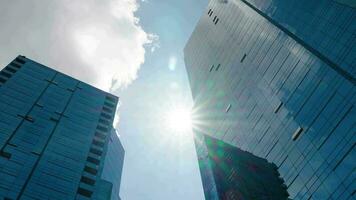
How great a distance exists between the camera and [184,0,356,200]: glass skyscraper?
4006 cm

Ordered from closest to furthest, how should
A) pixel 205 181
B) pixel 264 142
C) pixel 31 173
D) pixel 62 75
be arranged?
pixel 205 181 < pixel 264 142 < pixel 31 173 < pixel 62 75

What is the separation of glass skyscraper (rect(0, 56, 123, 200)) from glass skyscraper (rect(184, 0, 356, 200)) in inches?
1039

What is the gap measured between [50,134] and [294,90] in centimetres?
4819

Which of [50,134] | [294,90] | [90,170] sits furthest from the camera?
[50,134]

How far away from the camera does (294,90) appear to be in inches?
1954

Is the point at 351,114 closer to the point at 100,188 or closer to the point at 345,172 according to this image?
the point at 345,172

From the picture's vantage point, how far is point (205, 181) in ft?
168

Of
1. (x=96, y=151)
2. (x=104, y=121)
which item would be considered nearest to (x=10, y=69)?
(x=104, y=121)

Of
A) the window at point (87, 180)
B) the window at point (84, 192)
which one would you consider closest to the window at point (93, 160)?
the window at point (87, 180)

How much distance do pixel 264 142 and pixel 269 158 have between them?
3.22m

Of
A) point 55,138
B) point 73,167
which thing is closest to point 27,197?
point 73,167

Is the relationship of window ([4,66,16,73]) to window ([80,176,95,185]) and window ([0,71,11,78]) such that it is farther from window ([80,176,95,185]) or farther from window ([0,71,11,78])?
window ([80,176,95,185])

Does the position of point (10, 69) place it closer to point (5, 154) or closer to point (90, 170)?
point (5, 154)

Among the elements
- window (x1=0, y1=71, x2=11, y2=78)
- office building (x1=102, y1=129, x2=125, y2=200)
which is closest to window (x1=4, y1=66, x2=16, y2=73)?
window (x1=0, y1=71, x2=11, y2=78)
